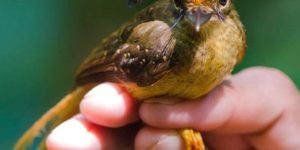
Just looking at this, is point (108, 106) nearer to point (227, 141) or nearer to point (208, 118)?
point (208, 118)

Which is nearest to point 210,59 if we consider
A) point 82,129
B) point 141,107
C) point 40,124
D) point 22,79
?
point 141,107

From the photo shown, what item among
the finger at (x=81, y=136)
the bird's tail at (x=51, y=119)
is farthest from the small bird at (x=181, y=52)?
the bird's tail at (x=51, y=119)

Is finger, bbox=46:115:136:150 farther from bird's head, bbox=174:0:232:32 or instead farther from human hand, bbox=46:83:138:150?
bird's head, bbox=174:0:232:32

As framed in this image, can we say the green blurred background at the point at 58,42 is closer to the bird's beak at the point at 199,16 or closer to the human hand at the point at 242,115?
the human hand at the point at 242,115

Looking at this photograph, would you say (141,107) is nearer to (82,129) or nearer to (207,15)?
(82,129)

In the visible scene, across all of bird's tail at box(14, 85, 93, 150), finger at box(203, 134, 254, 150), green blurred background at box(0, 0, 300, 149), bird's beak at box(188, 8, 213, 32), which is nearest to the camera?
bird's beak at box(188, 8, 213, 32)

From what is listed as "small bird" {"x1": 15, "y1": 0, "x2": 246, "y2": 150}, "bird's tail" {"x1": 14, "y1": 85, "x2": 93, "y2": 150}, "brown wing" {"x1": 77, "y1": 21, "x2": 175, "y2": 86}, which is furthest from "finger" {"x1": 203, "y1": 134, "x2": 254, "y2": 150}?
"bird's tail" {"x1": 14, "y1": 85, "x2": 93, "y2": 150}

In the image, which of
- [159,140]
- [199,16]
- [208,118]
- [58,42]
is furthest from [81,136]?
[58,42]
